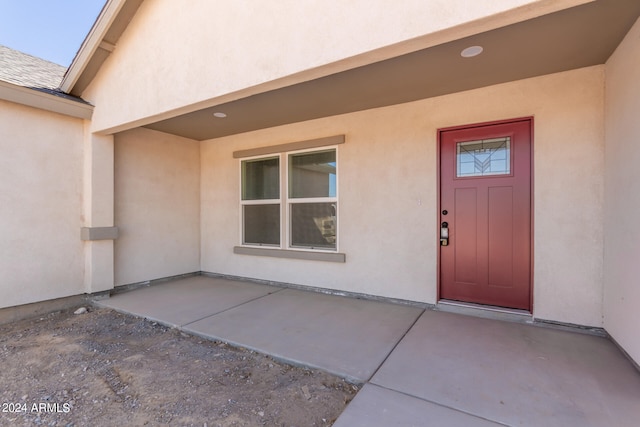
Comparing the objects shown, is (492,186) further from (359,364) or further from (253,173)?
(253,173)

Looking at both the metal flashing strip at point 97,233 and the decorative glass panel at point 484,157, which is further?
the metal flashing strip at point 97,233

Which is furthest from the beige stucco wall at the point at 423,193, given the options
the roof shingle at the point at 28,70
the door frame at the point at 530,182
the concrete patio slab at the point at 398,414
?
the roof shingle at the point at 28,70

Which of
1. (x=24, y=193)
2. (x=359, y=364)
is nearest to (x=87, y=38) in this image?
(x=24, y=193)

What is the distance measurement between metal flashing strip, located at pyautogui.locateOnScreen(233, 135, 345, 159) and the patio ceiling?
1.18 feet

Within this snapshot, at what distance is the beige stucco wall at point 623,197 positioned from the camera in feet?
7.70

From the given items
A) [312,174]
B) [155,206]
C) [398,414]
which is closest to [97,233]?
[155,206]

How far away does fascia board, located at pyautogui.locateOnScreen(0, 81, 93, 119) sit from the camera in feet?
11.6

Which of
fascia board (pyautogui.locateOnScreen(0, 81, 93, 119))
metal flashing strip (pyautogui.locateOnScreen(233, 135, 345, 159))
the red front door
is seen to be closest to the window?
metal flashing strip (pyautogui.locateOnScreen(233, 135, 345, 159))

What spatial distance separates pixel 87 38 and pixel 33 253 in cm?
285

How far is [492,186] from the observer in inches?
140

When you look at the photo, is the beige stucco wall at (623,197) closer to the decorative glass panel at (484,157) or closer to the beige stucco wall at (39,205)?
the decorative glass panel at (484,157)

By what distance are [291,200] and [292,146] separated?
2.90ft

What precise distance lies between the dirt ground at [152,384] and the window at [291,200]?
224 centimetres

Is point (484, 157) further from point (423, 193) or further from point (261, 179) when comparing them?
point (261, 179)
